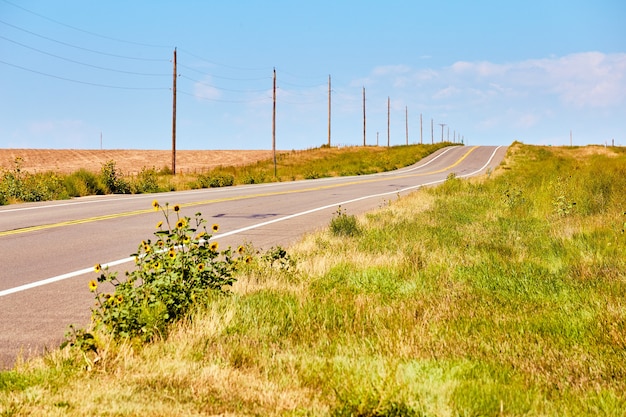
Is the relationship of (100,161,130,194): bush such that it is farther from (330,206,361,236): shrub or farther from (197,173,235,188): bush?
(330,206,361,236): shrub

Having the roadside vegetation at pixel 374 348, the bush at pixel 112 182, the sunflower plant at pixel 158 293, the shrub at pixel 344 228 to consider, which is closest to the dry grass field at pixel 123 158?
the bush at pixel 112 182

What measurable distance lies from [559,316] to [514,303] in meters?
0.54

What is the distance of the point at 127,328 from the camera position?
15.4 feet

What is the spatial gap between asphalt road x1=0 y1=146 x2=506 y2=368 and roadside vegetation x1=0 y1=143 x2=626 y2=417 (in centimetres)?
123

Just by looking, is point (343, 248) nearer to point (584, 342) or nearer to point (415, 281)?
point (415, 281)

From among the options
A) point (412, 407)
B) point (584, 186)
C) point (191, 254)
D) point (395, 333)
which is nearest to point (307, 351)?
point (395, 333)

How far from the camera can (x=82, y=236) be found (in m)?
10.9

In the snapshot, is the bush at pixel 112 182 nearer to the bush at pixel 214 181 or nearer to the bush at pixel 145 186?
the bush at pixel 145 186

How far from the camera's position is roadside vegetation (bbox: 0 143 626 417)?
11.5 feet

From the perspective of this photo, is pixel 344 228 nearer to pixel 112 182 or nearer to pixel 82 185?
pixel 82 185

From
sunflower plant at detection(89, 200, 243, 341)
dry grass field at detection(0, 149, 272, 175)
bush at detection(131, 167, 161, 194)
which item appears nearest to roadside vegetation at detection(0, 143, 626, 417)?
sunflower plant at detection(89, 200, 243, 341)

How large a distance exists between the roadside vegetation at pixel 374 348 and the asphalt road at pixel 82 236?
123 centimetres

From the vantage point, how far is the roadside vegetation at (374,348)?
352 centimetres

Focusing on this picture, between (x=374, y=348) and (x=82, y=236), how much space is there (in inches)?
312
